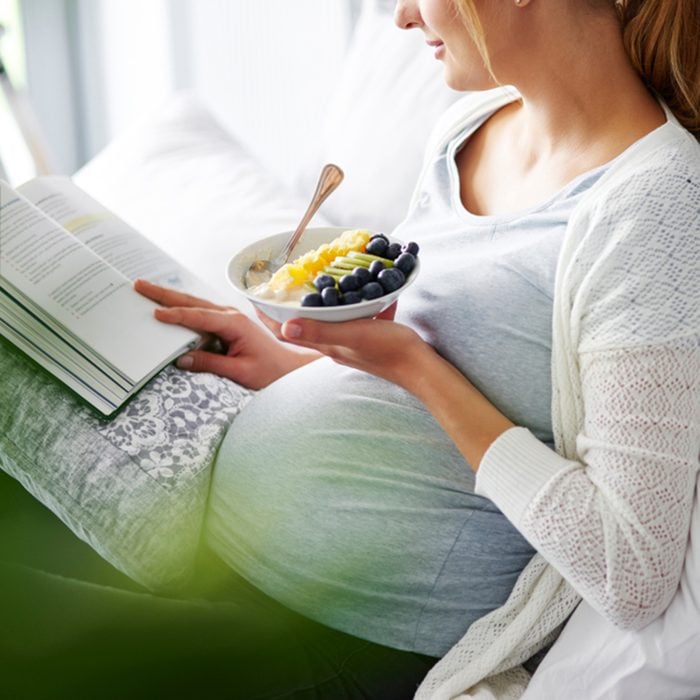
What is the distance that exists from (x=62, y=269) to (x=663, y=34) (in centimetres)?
69

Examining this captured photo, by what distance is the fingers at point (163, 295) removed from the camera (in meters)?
1.20

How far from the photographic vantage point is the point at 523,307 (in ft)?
3.26

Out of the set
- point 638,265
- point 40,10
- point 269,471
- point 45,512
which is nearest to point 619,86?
point 638,265

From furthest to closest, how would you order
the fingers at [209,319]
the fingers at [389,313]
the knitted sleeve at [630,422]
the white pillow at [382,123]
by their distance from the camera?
the white pillow at [382,123], the fingers at [209,319], the fingers at [389,313], the knitted sleeve at [630,422]

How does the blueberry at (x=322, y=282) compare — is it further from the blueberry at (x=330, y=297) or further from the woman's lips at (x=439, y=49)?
the woman's lips at (x=439, y=49)

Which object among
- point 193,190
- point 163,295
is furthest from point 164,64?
point 163,295

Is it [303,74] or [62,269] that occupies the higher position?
[62,269]

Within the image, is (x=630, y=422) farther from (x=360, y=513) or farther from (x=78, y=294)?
(x=78, y=294)

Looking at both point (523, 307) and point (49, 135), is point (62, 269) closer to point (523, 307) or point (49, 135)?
point (523, 307)

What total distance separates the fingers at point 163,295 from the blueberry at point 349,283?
1.12ft

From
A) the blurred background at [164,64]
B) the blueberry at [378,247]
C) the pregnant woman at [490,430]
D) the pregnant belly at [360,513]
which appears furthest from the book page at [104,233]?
the blurred background at [164,64]

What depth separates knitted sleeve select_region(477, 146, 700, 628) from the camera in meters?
0.86

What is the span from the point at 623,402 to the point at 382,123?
88 centimetres

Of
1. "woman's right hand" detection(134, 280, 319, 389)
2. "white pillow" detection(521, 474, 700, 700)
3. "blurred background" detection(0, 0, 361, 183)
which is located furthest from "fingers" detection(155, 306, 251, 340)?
"blurred background" detection(0, 0, 361, 183)
